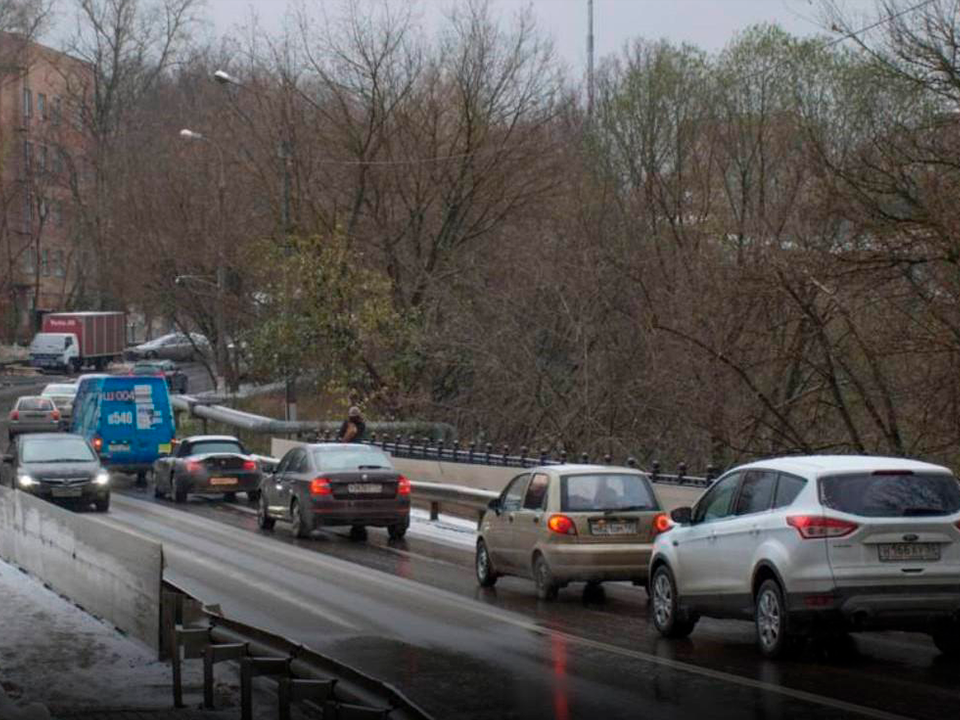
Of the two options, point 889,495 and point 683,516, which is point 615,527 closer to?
point 683,516

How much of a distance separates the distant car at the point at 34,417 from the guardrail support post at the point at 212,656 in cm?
4425

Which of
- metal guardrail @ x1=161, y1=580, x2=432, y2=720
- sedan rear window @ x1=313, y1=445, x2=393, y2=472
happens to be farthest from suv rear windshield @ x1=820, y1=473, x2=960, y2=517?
sedan rear window @ x1=313, y1=445, x2=393, y2=472

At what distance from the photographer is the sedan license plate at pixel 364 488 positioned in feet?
87.9

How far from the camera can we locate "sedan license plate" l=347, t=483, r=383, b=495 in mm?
26797

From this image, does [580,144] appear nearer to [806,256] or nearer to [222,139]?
[222,139]

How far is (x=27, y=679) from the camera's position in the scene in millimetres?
13578

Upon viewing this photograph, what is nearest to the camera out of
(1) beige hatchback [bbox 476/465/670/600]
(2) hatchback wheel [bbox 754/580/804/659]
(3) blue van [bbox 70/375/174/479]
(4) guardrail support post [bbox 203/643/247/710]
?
(4) guardrail support post [bbox 203/643/247/710]

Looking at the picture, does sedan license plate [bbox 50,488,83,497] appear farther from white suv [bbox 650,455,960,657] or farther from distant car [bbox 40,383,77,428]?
distant car [bbox 40,383,77,428]

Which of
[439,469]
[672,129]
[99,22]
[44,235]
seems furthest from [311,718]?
[44,235]

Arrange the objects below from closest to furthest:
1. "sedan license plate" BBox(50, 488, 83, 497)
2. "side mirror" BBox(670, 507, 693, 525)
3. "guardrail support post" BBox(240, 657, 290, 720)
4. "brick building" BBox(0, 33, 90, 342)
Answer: "guardrail support post" BBox(240, 657, 290, 720)
"side mirror" BBox(670, 507, 693, 525)
"sedan license plate" BBox(50, 488, 83, 497)
"brick building" BBox(0, 33, 90, 342)

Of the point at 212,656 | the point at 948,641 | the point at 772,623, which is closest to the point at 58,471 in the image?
the point at 772,623

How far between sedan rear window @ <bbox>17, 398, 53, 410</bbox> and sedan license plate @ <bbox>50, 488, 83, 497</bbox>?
24.6 metres

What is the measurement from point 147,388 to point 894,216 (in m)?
23.1

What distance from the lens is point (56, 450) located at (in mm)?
34594
